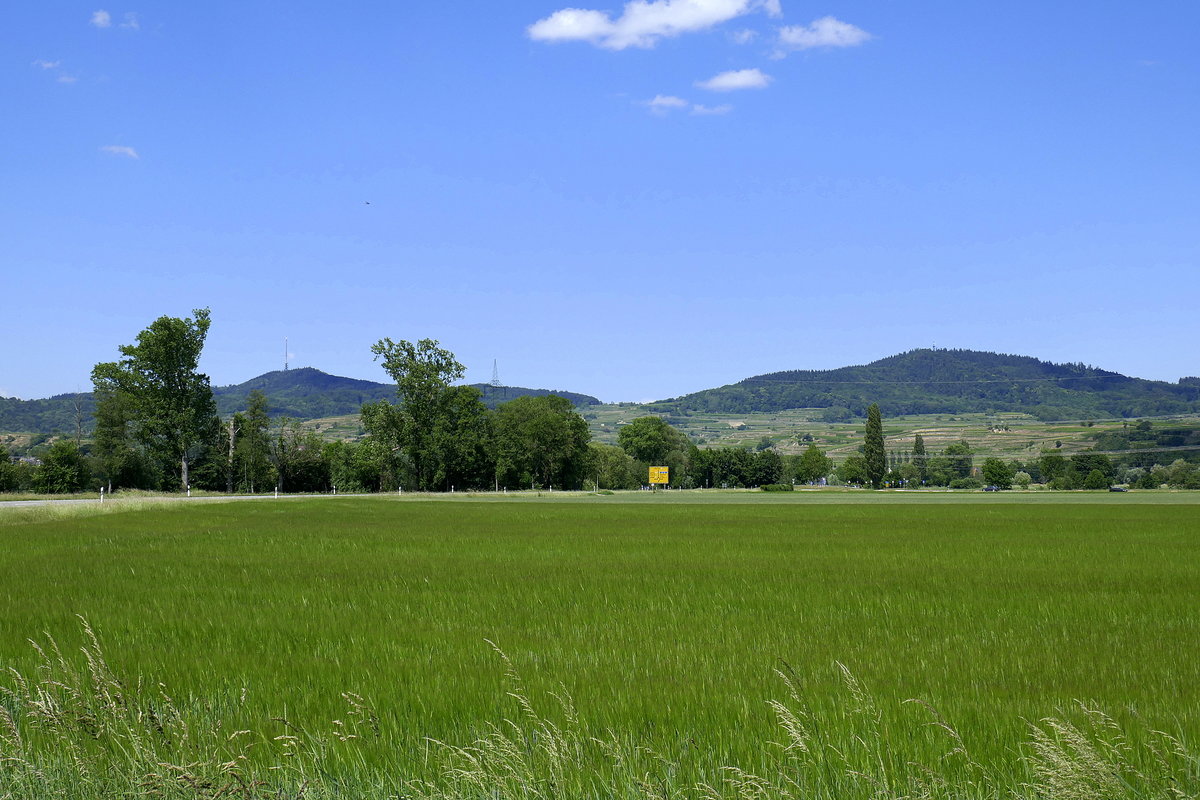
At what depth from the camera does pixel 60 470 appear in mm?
92812

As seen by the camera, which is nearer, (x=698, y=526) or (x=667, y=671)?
(x=667, y=671)

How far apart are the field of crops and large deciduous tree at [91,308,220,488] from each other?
73878 millimetres

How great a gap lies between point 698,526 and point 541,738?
35396mm

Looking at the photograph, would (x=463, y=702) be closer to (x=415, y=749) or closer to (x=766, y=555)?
(x=415, y=749)

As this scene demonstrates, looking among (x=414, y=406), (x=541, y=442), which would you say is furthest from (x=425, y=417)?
(x=541, y=442)

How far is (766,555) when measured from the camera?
25609 millimetres

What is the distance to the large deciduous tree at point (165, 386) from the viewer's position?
92625 millimetres

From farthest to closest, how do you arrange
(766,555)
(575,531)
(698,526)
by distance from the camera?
(698,526), (575,531), (766,555)

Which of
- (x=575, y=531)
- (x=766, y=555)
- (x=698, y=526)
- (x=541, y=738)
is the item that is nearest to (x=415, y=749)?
(x=541, y=738)

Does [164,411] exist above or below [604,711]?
above

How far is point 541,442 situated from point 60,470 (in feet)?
213

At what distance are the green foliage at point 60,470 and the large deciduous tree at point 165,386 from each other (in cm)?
565

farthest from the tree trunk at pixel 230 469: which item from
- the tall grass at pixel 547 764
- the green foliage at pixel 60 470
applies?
the tall grass at pixel 547 764

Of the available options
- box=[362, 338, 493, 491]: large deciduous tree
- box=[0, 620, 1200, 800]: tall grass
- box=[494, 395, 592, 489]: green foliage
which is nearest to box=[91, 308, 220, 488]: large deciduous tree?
box=[362, 338, 493, 491]: large deciduous tree
